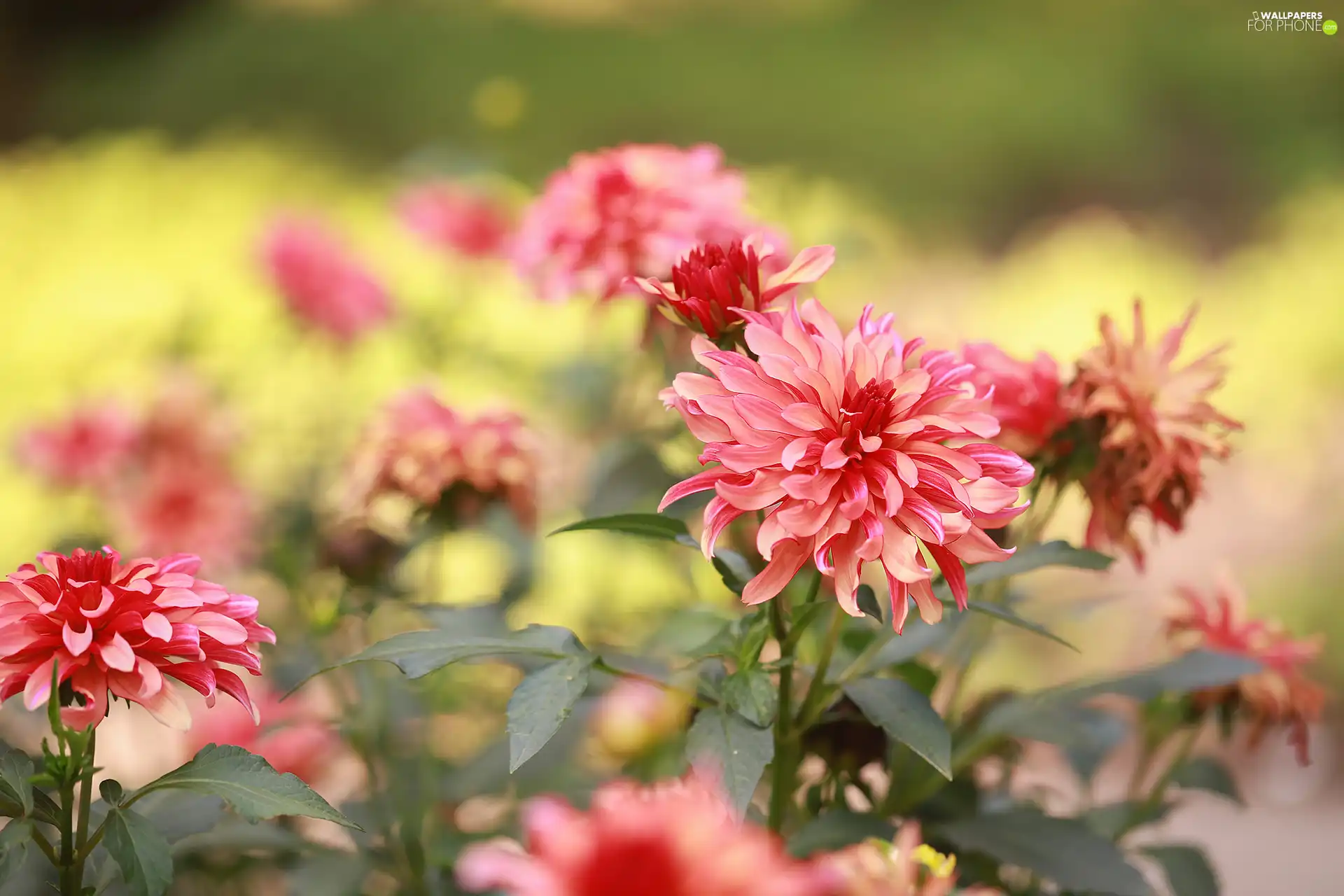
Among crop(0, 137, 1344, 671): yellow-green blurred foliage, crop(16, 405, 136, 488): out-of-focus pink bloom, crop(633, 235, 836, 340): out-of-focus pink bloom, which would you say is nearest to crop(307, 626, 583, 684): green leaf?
crop(633, 235, 836, 340): out-of-focus pink bloom

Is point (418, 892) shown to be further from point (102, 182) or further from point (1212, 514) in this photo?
point (102, 182)

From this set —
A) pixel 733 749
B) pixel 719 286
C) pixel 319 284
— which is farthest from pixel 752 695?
pixel 319 284

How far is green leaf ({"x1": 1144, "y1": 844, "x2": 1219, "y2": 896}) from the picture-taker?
17.5 inches

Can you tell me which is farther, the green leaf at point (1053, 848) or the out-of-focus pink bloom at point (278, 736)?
the out-of-focus pink bloom at point (278, 736)

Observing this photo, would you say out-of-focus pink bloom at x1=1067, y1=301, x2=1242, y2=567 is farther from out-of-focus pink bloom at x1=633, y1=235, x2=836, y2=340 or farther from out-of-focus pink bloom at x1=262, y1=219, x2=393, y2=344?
out-of-focus pink bloom at x1=262, y1=219, x2=393, y2=344

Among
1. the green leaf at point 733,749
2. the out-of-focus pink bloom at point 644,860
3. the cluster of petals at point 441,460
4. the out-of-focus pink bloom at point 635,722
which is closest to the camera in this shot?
the out-of-focus pink bloom at point 644,860

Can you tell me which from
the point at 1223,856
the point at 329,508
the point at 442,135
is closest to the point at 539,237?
A: the point at 329,508

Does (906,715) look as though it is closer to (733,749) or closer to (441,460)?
(733,749)

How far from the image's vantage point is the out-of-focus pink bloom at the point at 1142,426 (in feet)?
1.23

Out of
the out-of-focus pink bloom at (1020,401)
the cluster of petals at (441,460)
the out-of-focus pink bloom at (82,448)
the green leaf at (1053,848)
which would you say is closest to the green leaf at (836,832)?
the green leaf at (1053,848)

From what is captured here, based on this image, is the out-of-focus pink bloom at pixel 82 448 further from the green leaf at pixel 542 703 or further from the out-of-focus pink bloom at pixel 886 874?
the out-of-focus pink bloom at pixel 886 874

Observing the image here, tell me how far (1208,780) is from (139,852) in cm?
45

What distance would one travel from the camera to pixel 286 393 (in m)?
1.32

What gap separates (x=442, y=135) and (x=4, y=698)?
5.07 feet
